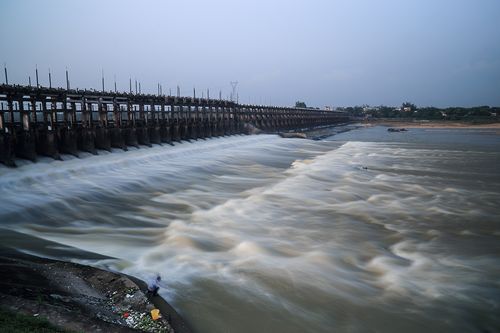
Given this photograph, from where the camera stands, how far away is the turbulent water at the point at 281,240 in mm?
5359

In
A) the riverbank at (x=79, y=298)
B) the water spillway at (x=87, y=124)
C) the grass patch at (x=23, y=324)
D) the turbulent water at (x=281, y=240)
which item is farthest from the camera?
the water spillway at (x=87, y=124)

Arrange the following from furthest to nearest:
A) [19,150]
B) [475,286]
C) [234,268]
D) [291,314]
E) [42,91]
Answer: [42,91] < [19,150] < [234,268] < [475,286] < [291,314]

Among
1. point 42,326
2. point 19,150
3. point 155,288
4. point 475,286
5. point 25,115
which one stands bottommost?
point 475,286

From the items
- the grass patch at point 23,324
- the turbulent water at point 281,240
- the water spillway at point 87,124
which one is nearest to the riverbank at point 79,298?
the grass patch at point 23,324

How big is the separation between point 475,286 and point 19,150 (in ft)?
49.0

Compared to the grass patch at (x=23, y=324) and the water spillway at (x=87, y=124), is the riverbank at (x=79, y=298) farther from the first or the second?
the water spillway at (x=87, y=124)

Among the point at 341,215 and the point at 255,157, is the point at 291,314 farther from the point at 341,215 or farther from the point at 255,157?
the point at 255,157

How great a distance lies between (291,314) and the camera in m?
5.24

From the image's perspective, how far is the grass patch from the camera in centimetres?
347

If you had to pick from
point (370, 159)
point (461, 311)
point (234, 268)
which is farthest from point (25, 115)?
point (370, 159)

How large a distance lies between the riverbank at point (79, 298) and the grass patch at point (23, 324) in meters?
0.08

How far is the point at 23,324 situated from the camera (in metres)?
3.60

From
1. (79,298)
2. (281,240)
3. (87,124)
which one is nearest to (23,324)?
(79,298)

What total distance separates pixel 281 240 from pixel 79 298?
4.52 meters
